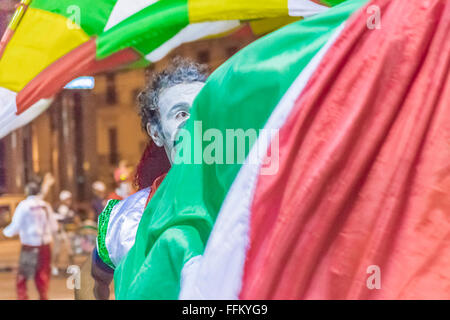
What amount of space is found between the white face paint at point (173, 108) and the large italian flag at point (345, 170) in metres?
0.84

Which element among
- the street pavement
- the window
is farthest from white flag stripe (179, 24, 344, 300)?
the window

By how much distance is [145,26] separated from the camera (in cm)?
239

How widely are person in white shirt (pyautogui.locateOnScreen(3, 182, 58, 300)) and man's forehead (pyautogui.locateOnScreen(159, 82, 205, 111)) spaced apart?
4.33 metres

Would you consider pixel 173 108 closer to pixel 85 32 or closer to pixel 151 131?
pixel 151 131

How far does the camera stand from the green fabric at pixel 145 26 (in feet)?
7.79

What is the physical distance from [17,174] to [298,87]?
1234 cm

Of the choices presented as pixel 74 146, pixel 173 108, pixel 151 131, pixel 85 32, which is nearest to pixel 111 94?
pixel 74 146

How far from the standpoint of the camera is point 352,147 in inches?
47.8

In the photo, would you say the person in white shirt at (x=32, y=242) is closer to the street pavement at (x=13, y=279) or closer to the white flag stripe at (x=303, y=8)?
the street pavement at (x=13, y=279)

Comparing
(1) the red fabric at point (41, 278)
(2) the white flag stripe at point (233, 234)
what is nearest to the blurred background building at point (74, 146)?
(1) the red fabric at point (41, 278)

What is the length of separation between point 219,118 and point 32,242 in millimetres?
5463

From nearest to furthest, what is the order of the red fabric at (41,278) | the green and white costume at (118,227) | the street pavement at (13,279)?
the green and white costume at (118,227), the red fabric at (41,278), the street pavement at (13,279)

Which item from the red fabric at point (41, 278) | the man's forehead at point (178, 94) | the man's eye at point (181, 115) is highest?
the man's forehead at point (178, 94)

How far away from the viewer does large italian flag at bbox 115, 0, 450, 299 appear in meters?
1.18
